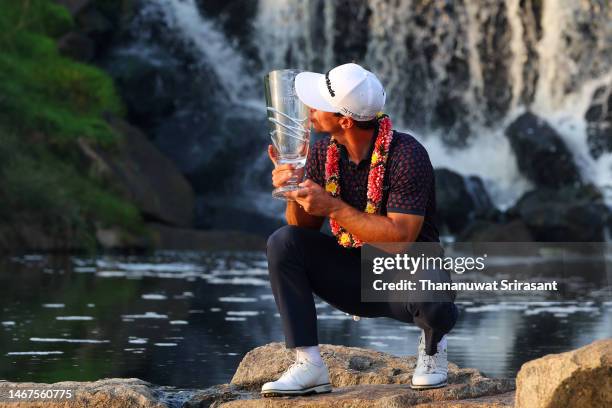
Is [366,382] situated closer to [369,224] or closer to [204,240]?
[369,224]

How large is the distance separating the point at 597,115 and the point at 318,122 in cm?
2572

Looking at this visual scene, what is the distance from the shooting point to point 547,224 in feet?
81.1

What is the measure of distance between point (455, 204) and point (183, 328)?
1626 cm

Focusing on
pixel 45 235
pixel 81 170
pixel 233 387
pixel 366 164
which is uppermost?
pixel 81 170

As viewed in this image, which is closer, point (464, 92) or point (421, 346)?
point (421, 346)

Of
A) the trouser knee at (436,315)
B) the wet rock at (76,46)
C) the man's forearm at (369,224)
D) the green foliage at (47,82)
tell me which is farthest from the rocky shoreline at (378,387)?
the wet rock at (76,46)

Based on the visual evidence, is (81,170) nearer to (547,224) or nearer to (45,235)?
(45,235)

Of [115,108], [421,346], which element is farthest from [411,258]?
[115,108]

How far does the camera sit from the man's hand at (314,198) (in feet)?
19.3

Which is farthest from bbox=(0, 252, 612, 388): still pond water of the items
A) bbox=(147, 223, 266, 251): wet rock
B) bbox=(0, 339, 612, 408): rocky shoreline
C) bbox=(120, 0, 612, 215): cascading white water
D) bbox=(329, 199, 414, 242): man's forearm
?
bbox=(120, 0, 612, 215): cascading white water

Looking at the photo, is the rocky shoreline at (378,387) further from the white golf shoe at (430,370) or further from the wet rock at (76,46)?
the wet rock at (76,46)

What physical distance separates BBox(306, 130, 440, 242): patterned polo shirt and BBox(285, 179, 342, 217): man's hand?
257 millimetres

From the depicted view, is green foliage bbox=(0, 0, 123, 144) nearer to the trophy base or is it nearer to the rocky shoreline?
the rocky shoreline

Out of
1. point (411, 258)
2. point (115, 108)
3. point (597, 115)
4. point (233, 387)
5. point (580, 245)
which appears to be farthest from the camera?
point (597, 115)
